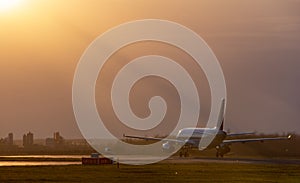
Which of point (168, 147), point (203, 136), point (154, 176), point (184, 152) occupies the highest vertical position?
point (203, 136)

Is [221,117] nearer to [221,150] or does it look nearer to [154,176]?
[221,150]

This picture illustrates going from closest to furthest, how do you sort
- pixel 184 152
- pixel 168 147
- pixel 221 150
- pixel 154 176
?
pixel 154 176
pixel 221 150
pixel 184 152
pixel 168 147

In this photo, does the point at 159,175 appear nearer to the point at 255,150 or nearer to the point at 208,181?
the point at 208,181

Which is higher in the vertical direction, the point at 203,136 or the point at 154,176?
the point at 203,136

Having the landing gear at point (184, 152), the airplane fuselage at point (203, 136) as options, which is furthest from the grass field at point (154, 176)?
the landing gear at point (184, 152)

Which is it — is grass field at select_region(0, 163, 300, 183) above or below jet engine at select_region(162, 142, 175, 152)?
below

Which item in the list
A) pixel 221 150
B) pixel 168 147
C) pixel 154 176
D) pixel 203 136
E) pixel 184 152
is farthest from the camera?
pixel 168 147

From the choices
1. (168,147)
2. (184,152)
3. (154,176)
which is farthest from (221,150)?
(154,176)

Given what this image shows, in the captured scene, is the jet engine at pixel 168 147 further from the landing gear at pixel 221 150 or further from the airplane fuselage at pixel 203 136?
the landing gear at pixel 221 150

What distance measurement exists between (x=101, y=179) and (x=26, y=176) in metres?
7.95

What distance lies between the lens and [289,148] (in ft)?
577

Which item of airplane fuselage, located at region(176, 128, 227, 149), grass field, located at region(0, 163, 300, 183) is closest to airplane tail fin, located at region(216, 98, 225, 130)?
airplane fuselage, located at region(176, 128, 227, 149)

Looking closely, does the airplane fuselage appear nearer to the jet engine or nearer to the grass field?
the jet engine

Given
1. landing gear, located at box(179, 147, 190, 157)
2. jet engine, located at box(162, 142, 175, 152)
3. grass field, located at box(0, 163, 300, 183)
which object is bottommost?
grass field, located at box(0, 163, 300, 183)
